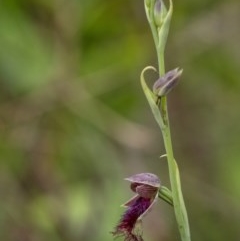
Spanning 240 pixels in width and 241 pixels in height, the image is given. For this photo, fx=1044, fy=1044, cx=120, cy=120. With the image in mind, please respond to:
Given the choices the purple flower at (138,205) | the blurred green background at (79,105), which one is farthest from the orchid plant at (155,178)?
the blurred green background at (79,105)

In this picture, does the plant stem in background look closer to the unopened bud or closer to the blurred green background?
the unopened bud

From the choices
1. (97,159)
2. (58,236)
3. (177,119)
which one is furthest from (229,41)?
(58,236)

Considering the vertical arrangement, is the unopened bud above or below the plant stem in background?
above

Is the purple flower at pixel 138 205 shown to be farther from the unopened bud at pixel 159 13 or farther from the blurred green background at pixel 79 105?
the blurred green background at pixel 79 105

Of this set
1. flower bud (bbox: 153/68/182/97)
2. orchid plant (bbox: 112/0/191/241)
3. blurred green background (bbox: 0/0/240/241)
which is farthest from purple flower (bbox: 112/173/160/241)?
blurred green background (bbox: 0/0/240/241)

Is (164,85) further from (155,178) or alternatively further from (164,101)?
(155,178)

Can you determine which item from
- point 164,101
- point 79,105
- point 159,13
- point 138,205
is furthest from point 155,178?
point 79,105
